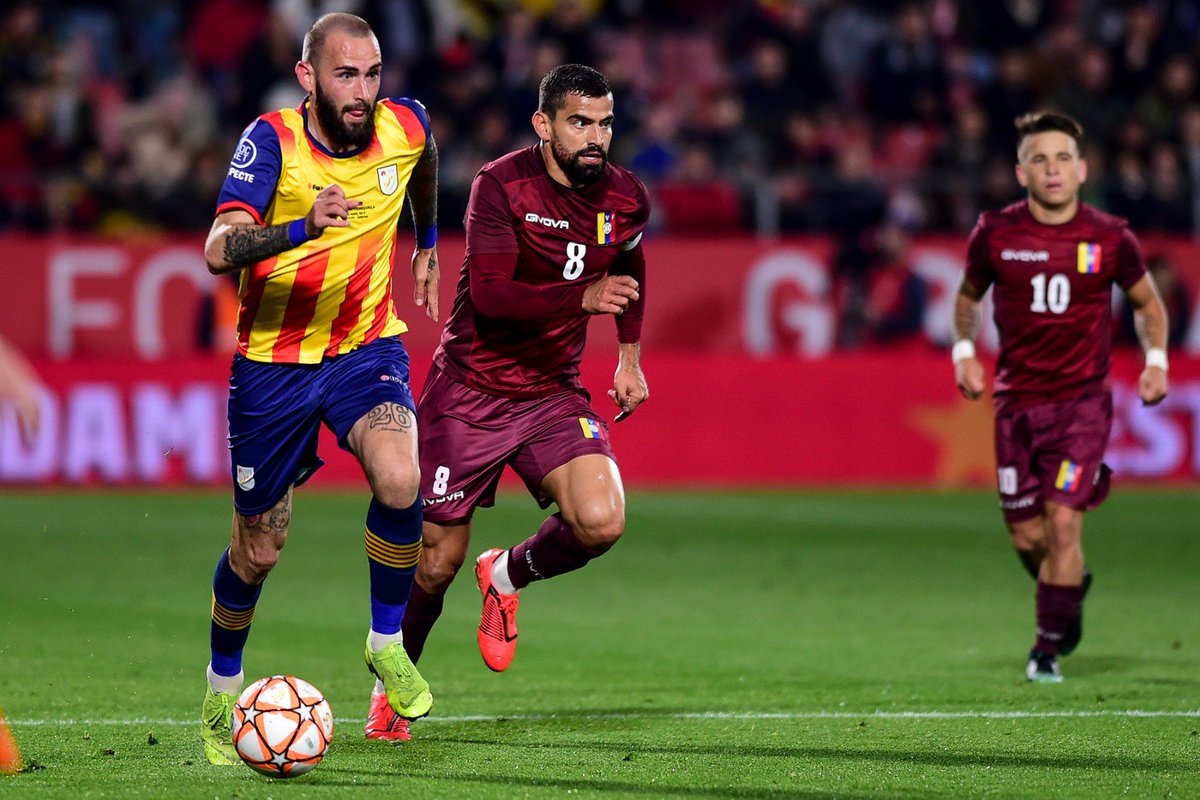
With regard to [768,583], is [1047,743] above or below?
above

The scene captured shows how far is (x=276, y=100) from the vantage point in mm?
16719

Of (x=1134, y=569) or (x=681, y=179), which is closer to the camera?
(x=1134, y=569)

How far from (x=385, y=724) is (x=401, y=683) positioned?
1.49 ft

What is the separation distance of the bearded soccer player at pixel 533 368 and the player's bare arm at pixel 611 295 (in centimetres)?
10

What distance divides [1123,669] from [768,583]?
10.7 ft

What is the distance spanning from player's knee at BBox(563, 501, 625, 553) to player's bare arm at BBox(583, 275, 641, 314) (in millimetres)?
728

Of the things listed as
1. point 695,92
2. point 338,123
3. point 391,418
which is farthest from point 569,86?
point 695,92

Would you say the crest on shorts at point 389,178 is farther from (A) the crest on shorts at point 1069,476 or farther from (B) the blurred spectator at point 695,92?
(B) the blurred spectator at point 695,92

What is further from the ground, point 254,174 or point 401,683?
point 254,174

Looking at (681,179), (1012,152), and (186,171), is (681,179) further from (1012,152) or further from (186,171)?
(186,171)

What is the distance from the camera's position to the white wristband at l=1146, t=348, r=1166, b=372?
8.42 meters

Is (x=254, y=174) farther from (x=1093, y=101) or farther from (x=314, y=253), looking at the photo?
(x=1093, y=101)

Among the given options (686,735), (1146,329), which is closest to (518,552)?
(686,735)

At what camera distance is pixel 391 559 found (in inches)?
246
